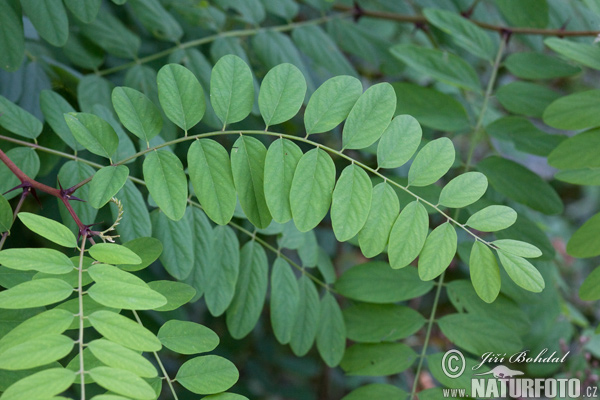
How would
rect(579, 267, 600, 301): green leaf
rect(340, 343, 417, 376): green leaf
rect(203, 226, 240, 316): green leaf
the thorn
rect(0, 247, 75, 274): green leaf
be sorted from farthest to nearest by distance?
1. the thorn
2. rect(340, 343, 417, 376): green leaf
3. rect(203, 226, 240, 316): green leaf
4. rect(579, 267, 600, 301): green leaf
5. rect(0, 247, 75, 274): green leaf

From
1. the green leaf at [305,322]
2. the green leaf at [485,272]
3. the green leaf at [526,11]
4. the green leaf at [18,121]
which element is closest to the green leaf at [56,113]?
the green leaf at [18,121]

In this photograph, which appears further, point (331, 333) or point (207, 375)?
point (331, 333)

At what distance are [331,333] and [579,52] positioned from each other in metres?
0.82

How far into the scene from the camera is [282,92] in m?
0.90

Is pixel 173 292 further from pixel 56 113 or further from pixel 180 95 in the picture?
pixel 56 113

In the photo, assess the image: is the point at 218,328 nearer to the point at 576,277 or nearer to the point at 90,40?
the point at 90,40

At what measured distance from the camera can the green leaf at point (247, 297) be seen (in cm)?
113

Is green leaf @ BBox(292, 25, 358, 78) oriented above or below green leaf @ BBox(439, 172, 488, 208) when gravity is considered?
above

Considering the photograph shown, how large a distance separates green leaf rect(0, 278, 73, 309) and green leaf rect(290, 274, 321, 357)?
58cm

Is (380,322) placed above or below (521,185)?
below

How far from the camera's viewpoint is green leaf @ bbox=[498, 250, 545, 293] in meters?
0.83

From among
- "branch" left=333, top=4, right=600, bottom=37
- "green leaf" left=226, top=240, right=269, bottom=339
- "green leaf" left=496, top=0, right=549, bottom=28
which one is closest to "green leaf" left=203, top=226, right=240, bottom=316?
"green leaf" left=226, top=240, right=269, bottom=339

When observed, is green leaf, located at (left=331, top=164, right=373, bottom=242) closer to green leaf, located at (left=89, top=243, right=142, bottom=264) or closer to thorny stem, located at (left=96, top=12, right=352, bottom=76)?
green leaf, located at (left=89, top=243, right=142, bottom=264)

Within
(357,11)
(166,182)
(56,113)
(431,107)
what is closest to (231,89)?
(166,182)
